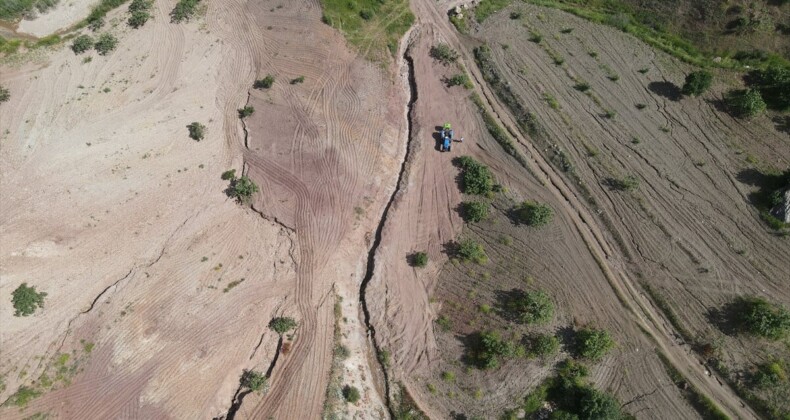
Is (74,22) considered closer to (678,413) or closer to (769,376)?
(678,413)

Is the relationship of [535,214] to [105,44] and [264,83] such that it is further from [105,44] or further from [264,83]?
[105,44]

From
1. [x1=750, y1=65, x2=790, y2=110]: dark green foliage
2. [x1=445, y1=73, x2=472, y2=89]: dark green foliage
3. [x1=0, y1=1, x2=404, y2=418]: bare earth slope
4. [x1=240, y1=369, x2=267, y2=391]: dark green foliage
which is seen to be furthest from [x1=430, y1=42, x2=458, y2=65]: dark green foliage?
[x1=240, y1=369, x2=267, y2=391]: dark green foliage

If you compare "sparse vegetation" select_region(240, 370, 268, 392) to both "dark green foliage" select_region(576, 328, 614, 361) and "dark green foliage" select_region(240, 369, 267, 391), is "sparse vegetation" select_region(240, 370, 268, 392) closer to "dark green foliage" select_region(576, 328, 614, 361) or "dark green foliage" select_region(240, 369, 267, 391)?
"dark green foliage" select_region(240, 369, 267, 391)

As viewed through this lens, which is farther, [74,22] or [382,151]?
[74,22]

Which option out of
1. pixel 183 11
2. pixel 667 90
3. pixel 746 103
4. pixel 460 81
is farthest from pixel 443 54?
pixel 746 103

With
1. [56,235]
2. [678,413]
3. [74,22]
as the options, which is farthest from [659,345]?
[74,22]

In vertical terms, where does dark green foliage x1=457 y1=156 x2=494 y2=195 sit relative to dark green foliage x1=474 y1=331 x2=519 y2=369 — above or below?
above

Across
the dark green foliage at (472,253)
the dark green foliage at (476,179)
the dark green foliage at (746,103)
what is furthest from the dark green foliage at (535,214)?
the dark green foliage at (746,103)
